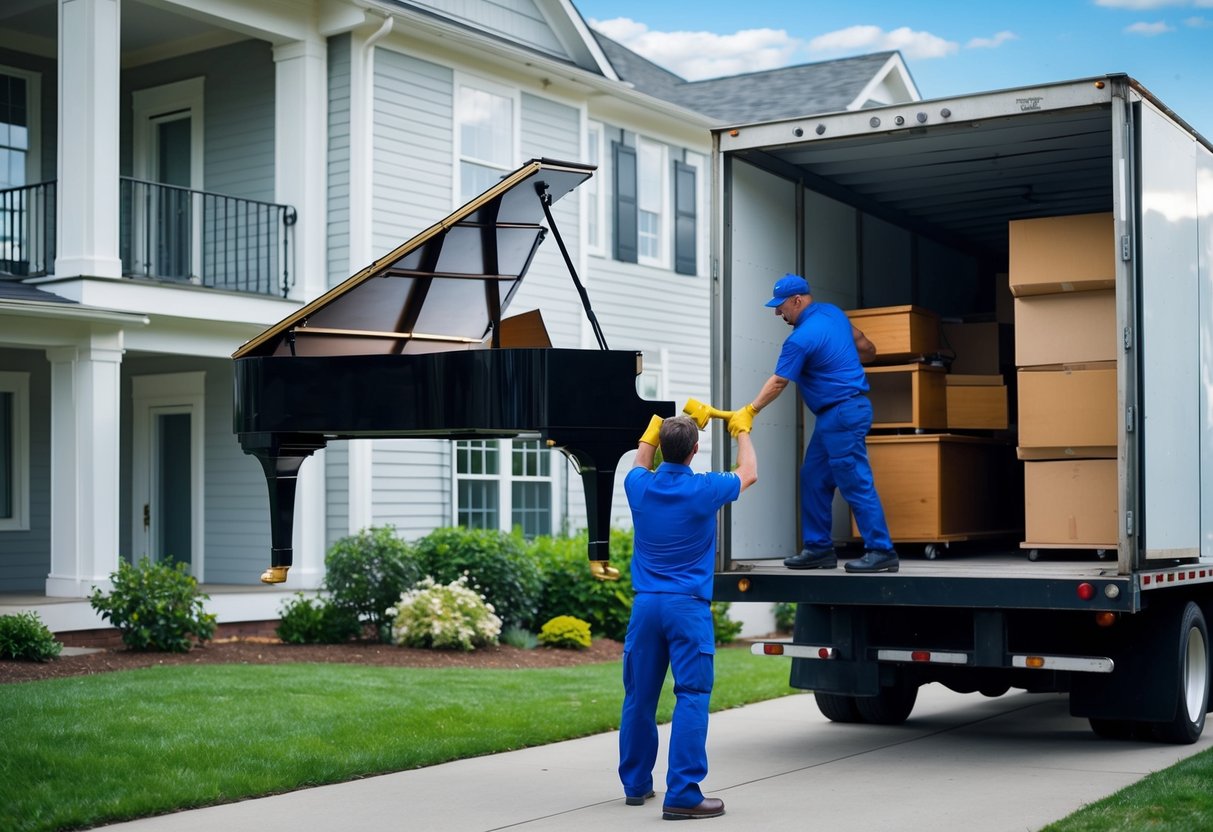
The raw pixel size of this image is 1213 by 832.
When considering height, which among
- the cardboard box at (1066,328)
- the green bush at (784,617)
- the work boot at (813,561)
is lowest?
the green bush at (784,617)

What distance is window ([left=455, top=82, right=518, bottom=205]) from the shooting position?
1847 cm

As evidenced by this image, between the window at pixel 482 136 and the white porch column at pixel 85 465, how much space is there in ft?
17.3

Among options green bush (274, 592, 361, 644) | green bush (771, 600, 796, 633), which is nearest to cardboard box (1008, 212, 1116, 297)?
green bush (274, 592, 361, 644)

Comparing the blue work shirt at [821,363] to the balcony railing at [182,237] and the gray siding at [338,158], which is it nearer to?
the balcony railing at [182,237]

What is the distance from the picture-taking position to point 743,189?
9555 mm

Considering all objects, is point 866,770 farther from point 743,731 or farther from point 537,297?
point 537,297

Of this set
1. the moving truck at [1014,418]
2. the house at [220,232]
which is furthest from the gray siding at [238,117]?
the moving truck at [1014,418]

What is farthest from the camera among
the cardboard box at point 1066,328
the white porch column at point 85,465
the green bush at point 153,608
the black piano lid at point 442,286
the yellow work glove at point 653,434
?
the white porch column at point 85,465

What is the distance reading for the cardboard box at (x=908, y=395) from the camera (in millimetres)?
10062

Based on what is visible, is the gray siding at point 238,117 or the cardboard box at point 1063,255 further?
the gray siding at point 238,117

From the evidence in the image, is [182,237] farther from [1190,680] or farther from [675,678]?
[1190,680]

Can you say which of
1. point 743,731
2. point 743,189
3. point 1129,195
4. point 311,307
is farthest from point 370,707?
point 1129,195

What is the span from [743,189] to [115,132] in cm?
789

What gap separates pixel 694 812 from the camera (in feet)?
23.0
